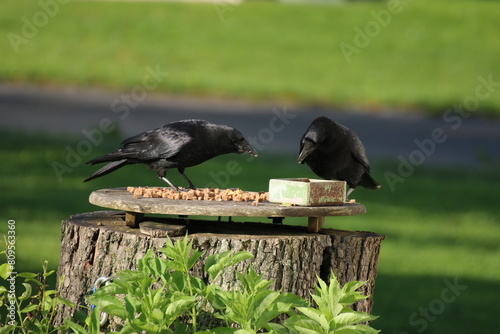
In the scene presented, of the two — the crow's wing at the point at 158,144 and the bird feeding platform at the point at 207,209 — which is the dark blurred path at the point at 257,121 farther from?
the bird feeding platform at the point at 207,209

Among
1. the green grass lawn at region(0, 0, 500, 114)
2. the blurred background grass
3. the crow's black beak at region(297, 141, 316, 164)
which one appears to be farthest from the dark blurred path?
the crow's black beak at region(297, 141, 316, 164)

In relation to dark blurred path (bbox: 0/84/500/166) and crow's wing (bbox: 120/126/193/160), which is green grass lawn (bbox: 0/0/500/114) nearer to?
dark blurred path (bbox: 0/84/500/166)

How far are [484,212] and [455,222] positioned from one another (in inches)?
30.6

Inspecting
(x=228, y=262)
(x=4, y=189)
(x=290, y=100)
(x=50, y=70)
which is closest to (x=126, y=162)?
(x=228, y=262)

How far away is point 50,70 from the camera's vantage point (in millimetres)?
21031

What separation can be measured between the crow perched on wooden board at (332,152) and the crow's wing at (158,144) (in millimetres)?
642

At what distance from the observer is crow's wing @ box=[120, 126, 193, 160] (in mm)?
4633

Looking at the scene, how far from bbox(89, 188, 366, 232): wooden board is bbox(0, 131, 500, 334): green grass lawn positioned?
8.64 ft

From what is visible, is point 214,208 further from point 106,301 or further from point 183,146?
point 106,301

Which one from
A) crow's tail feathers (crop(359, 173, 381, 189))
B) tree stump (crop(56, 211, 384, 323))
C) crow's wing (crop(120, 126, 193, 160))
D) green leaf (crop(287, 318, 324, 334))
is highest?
crow's wing (crop(120, 126, 193, 160))

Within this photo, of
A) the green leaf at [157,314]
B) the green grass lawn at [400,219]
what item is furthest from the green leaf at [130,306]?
the green grass lawn at [400,219]

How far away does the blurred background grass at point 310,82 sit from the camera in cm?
847

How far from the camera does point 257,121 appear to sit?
16453 mm

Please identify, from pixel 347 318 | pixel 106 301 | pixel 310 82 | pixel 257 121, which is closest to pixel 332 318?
pixel 347 318
